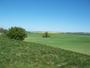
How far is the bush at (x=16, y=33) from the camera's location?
44.2 meters

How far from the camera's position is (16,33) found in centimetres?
4403

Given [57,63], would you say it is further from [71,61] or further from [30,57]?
[30,57]

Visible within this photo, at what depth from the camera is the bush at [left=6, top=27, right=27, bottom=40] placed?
4415 cm

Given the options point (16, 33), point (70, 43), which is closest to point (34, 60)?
point (16, 33)

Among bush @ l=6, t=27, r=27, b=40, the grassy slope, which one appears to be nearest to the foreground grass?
the grassy slope

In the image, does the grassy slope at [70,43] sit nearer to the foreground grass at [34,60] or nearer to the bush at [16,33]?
the bush at [16,33]

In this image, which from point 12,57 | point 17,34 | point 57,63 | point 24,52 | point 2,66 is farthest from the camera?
point 17,34

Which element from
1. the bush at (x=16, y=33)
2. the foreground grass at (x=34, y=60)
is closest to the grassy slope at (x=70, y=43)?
the bush at (x=16, y=33)

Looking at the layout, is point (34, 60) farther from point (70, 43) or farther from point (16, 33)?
point (70, 43)

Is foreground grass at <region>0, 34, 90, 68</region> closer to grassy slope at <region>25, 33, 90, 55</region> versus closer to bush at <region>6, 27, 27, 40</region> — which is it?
grassy slope at <region>25, 33, 90, 55</region>

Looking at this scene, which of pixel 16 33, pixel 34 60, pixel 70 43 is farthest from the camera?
pixel 70 43

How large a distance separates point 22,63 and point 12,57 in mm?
1124

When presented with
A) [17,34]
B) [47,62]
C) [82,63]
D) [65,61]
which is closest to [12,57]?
[47,62]

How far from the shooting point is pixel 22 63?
971 cm
